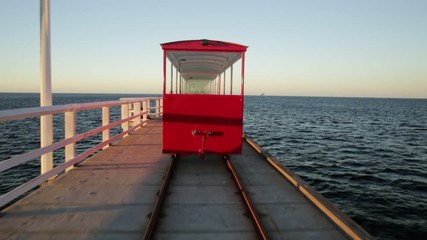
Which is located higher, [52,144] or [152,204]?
[52,144]

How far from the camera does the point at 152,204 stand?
509 cm

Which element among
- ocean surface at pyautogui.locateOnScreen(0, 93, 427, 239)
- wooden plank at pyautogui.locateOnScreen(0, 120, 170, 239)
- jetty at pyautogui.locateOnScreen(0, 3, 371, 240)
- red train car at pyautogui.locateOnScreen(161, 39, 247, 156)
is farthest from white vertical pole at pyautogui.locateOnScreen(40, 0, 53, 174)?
ocean surface at pyautogui.locateOnScreen(0, 93, 427, 239)

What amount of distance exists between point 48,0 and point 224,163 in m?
5.36

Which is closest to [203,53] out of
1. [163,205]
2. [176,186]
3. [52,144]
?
[176,186]

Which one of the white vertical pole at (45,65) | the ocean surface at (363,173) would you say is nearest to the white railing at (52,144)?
the white vertical pole at (45,65)

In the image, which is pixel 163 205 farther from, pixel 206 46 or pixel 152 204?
pixel 206 46

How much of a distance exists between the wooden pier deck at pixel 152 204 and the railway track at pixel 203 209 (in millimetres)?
14

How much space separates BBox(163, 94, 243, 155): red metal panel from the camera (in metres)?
7.54

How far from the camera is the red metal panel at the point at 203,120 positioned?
7.54 metres

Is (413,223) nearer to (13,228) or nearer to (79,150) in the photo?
(13,228)

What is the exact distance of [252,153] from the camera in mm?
9734

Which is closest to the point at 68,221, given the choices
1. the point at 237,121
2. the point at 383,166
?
the point at 237,121

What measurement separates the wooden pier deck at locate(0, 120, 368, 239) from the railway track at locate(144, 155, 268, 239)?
0.04ft

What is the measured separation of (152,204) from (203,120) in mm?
2922
